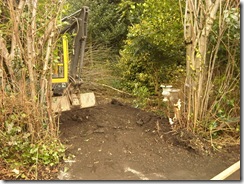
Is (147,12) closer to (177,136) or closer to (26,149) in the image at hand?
(177,136)

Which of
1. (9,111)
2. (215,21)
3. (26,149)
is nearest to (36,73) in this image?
(9,111)

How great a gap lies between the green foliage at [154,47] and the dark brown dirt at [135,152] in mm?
1753

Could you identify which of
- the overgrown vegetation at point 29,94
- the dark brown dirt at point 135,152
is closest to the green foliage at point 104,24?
the dark brown dirt at point 135,152

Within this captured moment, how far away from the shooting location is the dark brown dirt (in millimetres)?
3955

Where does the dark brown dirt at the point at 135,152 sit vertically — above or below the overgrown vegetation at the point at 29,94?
below

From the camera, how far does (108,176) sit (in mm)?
3893

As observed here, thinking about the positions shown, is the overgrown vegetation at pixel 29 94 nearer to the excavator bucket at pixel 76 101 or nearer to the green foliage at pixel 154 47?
the excavator bucket at pixel 76 101

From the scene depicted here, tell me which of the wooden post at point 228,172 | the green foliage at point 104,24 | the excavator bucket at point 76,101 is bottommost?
the wooden post at point 228,172

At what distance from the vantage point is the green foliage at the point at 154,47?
6434mm

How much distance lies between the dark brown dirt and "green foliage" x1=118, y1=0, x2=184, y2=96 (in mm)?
1753

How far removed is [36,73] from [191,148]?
2.36 metres

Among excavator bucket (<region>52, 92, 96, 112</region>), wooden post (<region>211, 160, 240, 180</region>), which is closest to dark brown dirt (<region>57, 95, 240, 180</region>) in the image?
wooden post (<region>211, 160, 240, 180</region>)

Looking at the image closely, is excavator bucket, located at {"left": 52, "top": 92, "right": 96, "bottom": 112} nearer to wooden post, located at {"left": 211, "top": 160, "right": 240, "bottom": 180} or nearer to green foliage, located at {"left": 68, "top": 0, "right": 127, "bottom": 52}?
wooden post, located at {"left": 211, "top": 160, "right": 240, "bottom": 180}

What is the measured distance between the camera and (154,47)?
772 centimetres
